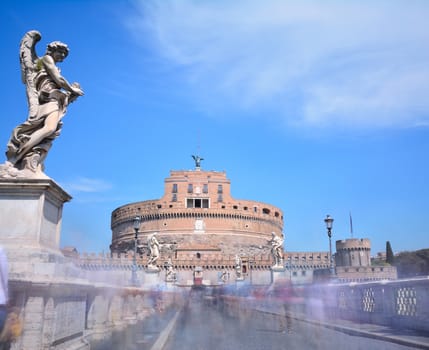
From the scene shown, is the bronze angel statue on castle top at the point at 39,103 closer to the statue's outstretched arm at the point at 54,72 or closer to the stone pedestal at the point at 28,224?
the statue's outstretched arm at the point at 54,72

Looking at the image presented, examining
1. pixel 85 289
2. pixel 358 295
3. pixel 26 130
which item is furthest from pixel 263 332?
pixel 26 130

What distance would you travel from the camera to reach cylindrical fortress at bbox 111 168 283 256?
72.2 meters

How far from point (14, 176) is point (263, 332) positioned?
6.58 metres

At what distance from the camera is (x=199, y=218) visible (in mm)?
73062

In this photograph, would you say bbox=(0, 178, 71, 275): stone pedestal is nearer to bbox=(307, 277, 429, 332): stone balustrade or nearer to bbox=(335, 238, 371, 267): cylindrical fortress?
bbox=(307, 277, 429, 332): stone balustrade

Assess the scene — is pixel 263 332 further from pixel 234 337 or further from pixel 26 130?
pixel 26 130

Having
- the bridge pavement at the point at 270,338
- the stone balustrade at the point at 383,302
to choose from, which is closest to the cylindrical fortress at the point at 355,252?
the stone balustrade at the point at 383,302

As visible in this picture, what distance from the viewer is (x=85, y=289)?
505 cm

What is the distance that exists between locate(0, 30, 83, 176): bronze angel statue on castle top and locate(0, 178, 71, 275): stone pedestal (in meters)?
0.27

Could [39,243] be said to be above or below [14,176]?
below

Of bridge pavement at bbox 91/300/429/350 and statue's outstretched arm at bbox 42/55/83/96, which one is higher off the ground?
statue's outstretched arm at bbox 42/55/83/96

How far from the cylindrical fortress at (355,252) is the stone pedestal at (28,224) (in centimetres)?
7115

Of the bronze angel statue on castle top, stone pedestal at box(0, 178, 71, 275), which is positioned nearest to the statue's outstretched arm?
the bronze angel statue on castle top

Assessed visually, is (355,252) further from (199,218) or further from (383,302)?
(383,302)
